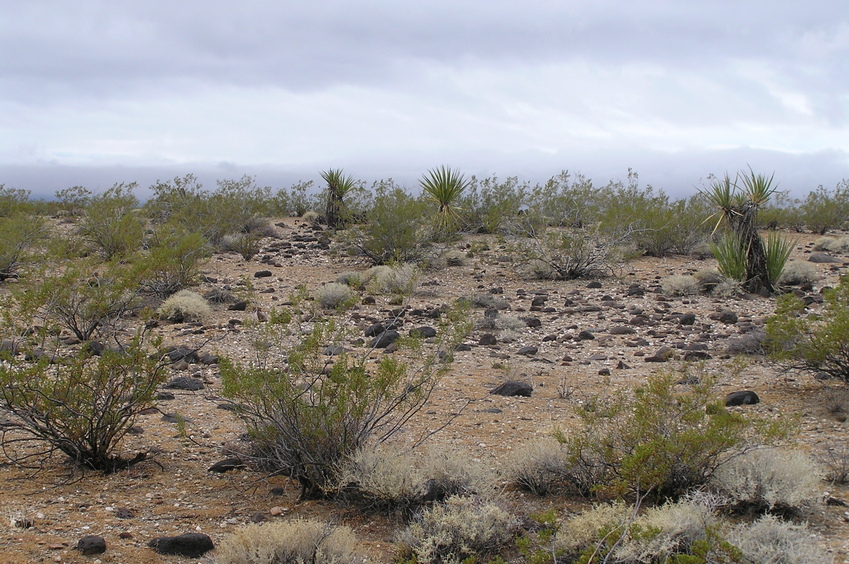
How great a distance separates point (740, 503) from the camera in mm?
4703

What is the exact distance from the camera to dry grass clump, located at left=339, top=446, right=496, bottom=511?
15.3ft

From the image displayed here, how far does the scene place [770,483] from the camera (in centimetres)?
467

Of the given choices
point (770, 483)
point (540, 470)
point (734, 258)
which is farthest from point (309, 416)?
point (734, 258)

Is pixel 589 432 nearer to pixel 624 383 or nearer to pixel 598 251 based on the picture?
pixel 624 383

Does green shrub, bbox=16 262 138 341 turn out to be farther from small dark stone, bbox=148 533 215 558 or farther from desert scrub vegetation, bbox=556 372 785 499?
desert scrub vegetation, bbox=556 372 785 499

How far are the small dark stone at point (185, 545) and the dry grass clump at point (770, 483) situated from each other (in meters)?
3.43

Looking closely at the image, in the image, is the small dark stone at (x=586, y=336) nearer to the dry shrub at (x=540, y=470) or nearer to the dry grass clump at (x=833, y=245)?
the dry shrub at (x=540, y=470)

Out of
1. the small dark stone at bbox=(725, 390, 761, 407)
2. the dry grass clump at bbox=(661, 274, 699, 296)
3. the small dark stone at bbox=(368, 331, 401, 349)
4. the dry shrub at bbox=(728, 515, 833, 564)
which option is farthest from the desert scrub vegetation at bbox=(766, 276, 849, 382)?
the dry grass clump at bbox=(661, 274, 699, 296)

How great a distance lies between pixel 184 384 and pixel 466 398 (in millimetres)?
3355

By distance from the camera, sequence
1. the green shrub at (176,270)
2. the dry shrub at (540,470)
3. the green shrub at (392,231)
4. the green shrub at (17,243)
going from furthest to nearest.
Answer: the green shrub at (392,231), the green shrub at (17,243), the green shrub at (176,270), the dry shrub at (540,470)

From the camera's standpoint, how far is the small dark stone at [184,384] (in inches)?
313

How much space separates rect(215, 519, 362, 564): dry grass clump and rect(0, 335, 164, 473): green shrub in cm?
205

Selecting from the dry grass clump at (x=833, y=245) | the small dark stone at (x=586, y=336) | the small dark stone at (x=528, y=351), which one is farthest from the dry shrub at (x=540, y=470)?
the dry grass clump at (x=833, y=245)

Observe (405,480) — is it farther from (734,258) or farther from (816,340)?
(734,258)
